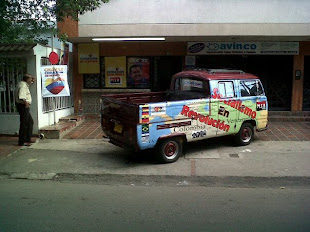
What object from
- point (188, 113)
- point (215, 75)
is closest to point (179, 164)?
point (188, 113)

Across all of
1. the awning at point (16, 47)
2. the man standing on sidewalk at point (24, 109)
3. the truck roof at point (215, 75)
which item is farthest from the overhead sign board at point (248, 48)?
the man standing on sidewalk at point (24, 109)

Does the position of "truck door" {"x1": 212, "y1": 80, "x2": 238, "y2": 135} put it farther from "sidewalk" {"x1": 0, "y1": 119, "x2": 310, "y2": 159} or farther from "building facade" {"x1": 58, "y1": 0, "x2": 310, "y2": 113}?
"building facade" {"x1": 58, "y1": 0, "x2": 310, "y2": 113}

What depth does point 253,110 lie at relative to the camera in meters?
8.23

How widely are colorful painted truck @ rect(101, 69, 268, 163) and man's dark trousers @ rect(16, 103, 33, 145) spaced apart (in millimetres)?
2227

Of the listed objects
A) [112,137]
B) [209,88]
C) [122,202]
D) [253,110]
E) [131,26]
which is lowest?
[122,202]

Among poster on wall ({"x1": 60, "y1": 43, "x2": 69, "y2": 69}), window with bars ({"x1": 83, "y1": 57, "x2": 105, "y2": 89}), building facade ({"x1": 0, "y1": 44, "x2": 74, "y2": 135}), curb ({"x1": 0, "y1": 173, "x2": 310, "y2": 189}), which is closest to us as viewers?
curb ({"x1": 0, "y1": 173, "x2": 310, "y2": 189})

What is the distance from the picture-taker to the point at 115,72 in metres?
12.4

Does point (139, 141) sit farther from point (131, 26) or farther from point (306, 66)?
point (306, 66)

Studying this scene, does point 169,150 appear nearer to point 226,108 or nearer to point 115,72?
point 226,108

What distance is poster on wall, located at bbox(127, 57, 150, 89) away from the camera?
12.4 metres

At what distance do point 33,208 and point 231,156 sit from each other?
4499mm

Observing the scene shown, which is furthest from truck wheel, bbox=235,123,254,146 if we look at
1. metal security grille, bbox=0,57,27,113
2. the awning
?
metal security grille, bbox=0,57,27,113

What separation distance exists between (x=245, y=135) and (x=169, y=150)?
7.95ft

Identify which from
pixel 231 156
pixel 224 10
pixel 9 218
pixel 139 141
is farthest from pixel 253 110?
pixel 9 218
